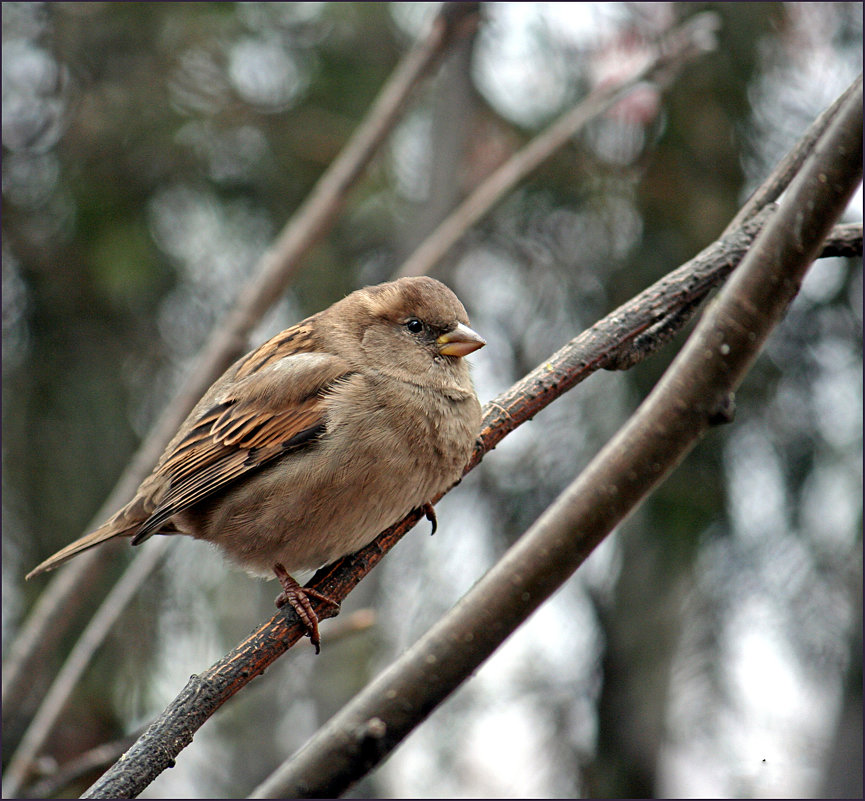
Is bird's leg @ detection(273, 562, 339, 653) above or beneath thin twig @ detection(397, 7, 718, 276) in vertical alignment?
beneath

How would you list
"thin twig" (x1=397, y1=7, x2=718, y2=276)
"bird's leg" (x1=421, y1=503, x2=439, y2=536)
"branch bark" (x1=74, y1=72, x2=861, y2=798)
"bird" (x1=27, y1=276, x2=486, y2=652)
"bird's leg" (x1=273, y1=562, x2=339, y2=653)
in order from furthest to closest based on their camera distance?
1. "thin twig" (x1=397, y1=7, x2=718, y2=276)
2. "bird's leg" (x1=421, y1=503, x2=439, y2=536)
3. "bird" (x1=27, y1=276, x2=486, y2=652)
4. "bird's leg" (x1=273, y1=562, x2=339, y2=653)
5. "branch bark" (x1=74, y1=72, x2=861, y2=798)

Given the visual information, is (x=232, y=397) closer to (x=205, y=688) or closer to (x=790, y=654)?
(x=205, y=688)

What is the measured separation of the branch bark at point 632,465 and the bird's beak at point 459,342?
57.3 inches

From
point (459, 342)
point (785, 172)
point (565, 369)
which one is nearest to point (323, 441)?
point (459, 342)

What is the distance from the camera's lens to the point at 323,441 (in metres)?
2.59

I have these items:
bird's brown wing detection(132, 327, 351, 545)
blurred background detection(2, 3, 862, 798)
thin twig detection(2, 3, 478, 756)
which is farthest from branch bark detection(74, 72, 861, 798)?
blurred background detection(2, 3, 862, 798)

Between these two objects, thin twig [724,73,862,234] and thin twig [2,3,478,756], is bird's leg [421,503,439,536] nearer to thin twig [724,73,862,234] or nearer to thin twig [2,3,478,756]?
thin twig [2,3,478,756]

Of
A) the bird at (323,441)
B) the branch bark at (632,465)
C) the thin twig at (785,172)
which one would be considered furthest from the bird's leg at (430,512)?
the branch bark at (632,465)

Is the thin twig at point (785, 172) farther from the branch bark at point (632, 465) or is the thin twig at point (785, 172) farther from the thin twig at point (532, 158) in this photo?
the thin twig at point (532, 158)

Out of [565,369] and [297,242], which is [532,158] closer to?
[297,242]

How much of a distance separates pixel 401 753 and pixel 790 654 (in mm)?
2299

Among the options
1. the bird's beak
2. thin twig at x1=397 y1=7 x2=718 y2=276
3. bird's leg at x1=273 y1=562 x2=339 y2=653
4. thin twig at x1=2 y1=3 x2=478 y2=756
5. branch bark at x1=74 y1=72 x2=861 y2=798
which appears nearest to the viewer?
branch bark at x1=74 y1=72 x2=861 y2=798

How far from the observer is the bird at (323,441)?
2.47 meters

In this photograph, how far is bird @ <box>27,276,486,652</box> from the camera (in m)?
2.47
